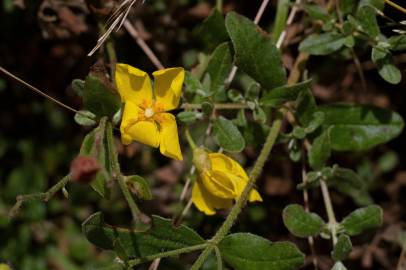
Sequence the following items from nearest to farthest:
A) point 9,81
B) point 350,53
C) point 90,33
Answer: point 350,53 → point 90,33 → point 9,81

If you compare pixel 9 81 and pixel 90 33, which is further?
pixel 9 81

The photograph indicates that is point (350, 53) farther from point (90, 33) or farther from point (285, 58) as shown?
point (90, 33)

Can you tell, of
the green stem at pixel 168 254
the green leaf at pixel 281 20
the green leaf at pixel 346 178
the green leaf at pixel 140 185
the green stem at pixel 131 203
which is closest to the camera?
the green stem at pixel 131 203

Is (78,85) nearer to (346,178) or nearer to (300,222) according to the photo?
(300,222)

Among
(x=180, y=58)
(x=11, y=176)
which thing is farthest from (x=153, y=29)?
(x=11, y=176)

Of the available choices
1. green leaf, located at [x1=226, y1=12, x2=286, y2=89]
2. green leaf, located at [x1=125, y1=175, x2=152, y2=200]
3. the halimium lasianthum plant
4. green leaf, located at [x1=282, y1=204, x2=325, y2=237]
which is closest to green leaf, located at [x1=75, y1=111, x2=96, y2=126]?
the halimium lasianthum plant

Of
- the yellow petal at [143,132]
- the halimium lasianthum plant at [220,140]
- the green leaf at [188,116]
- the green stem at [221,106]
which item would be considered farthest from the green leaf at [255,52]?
the yellow petal at [143,132]

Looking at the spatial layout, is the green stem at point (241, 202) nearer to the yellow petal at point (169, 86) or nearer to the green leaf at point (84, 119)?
the yellow petal at point (169, 86)
